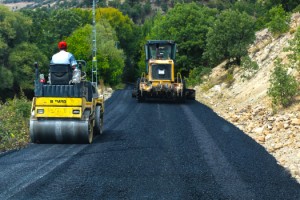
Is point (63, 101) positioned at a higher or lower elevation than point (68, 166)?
higher

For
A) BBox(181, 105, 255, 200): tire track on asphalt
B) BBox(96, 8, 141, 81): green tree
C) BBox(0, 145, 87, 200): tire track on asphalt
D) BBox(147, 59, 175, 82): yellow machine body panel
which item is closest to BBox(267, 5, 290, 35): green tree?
BBox(147, 59, 175, 82): yellow machine body panel

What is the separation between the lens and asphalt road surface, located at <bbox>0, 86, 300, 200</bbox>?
311 inches

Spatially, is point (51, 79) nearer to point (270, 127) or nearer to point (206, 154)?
point (206, 154)

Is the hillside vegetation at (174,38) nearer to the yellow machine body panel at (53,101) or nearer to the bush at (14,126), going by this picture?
the bush at (14,126)

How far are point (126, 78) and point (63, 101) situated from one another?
81.7 meters

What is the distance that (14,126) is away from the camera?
1446 centimetres

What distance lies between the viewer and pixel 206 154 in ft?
37.3

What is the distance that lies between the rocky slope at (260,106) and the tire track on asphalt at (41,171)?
5.13m

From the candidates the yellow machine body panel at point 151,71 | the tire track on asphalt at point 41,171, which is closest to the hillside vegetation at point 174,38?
the yellow machine body panel at point 151,71

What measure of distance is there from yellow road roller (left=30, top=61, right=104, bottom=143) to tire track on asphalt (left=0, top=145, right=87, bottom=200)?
0.50 m

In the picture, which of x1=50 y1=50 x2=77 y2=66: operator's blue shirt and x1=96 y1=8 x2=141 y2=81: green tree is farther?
x1=96 y1=8 x2=141 y2=81: green tree

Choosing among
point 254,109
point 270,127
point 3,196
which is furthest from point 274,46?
point 3,196

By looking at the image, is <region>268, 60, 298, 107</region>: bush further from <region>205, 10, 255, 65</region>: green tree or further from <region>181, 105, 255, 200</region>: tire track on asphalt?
<region>205, 10, 255, 65</region>: green tree

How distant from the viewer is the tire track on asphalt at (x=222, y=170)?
7.96 meters
